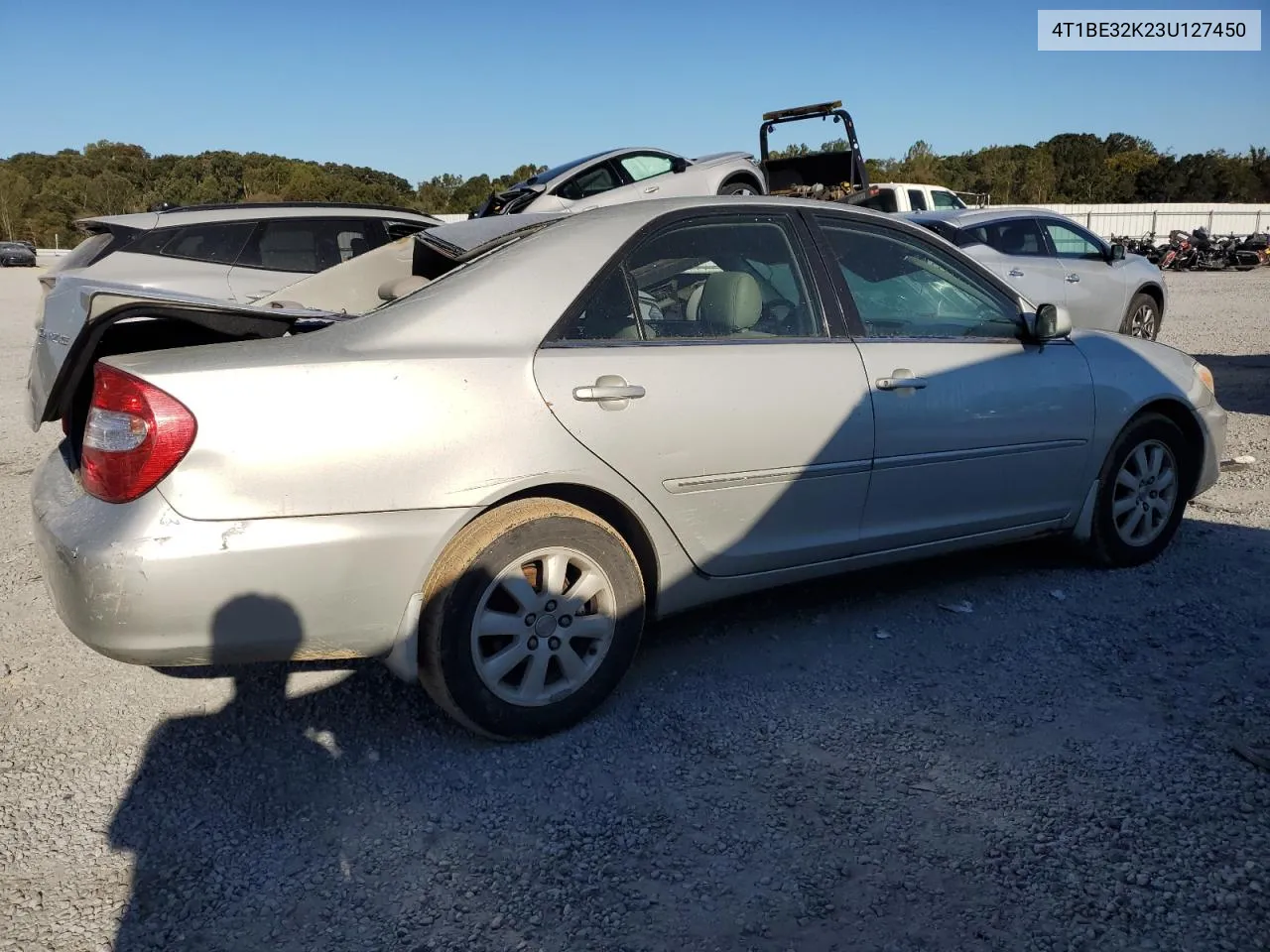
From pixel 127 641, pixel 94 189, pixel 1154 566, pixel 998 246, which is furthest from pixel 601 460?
pixel 94 189

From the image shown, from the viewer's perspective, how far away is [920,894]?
7.61 feet

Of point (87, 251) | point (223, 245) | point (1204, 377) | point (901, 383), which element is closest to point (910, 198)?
point (223, 245)

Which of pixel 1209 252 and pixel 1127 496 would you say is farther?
pixel 1209 252

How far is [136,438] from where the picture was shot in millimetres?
2584

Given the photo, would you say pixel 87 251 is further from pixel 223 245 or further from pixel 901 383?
pixel 901 383

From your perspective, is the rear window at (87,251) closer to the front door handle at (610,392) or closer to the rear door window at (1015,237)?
the front door handle at (610,392)

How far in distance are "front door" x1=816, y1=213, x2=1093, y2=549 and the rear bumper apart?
1726 millimetres

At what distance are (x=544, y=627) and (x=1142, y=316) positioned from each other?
1018 cm

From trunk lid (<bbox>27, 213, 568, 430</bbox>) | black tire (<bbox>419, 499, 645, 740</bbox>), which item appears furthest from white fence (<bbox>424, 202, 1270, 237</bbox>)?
black tire (<bbox>419, 499, 645, 740</bbox>)

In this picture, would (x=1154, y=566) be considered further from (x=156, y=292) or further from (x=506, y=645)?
(x=156, y=292)

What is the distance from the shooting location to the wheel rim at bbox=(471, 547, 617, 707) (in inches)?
116

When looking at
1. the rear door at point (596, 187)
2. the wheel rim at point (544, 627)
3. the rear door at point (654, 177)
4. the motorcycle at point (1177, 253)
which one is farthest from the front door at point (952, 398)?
the motorcycle at point (1177, 253)

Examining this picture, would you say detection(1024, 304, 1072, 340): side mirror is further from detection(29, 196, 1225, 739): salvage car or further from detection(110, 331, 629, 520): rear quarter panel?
detection(110, 331, 629, 520): rear quarter panel

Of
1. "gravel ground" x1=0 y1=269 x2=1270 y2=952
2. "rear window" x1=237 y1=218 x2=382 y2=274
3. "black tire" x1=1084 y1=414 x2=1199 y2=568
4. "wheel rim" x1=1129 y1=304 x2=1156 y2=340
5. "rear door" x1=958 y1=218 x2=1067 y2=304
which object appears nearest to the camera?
"gravel ground" x1=0 y1=269 x2=1270 y2=952
